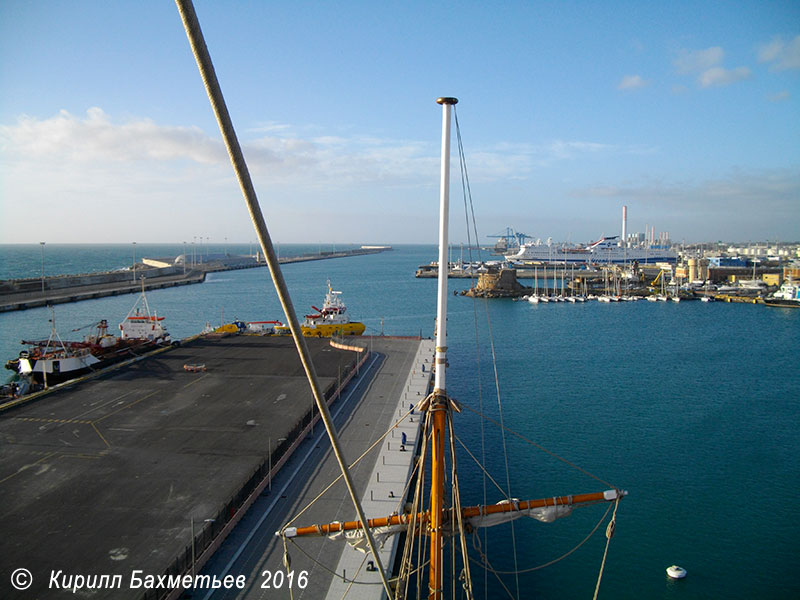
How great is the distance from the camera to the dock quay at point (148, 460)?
13.0m

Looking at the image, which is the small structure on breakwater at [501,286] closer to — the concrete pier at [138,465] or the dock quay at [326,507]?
the concrete pier at [138,465]

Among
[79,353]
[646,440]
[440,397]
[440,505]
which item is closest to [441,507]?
[440,505]

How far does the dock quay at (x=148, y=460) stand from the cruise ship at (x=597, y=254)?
129 metres

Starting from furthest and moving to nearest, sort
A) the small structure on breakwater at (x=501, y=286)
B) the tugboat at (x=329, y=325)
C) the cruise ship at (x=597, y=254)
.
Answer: the cruise ship at (x=597, y=254), the small structure on breakwater at (x=501, y=286), the tugboat at (x=329, y=325)

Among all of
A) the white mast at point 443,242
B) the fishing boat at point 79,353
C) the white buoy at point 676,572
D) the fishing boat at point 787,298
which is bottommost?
the white buoy at point 676,572

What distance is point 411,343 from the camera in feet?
144

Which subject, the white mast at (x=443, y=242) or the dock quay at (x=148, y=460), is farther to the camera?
the dock quay at (x=148, y=460)

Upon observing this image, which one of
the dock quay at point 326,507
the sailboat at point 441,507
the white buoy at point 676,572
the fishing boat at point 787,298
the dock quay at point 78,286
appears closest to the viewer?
the sailboat at point 441,507

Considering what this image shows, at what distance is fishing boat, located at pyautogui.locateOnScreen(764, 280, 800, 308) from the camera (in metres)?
78.5

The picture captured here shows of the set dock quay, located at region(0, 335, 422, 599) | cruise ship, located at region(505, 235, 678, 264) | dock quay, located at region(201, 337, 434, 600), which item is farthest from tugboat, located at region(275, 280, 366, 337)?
cruise ship, located at region(505, 235, 678, 264)

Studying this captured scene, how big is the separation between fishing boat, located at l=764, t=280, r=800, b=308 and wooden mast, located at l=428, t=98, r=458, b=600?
88.8 metres

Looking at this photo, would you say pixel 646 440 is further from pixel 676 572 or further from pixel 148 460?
pixel 148 460

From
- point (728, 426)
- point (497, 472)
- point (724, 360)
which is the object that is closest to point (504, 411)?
point (497, 472)

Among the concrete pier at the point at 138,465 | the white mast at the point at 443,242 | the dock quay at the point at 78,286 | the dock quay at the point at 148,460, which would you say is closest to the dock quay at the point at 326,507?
the dock quay at the point at 148,460
